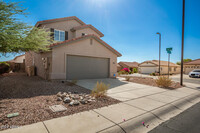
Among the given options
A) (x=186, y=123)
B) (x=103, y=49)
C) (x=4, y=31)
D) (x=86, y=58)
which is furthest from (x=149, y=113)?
(x=103, y=49)

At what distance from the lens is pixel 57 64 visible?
9.91 metres

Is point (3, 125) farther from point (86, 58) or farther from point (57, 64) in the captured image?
point (86, 58)

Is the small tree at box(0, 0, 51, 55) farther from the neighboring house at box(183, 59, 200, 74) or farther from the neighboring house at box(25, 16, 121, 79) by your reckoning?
the neighboring house at box(183, 59, 200, 74)

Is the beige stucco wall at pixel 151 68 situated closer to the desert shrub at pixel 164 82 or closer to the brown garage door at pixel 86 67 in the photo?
the brown garage door at pixel 86 67


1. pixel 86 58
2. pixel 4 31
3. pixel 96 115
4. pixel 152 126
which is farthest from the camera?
pixel 86 58

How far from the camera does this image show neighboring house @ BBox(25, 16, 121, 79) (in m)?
9.99

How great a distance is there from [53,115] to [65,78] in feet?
22.6

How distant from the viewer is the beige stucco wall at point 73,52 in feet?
32.2

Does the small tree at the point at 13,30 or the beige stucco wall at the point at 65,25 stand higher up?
the beige stucco wall at the point at 65,25

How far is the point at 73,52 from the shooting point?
10.7 meters

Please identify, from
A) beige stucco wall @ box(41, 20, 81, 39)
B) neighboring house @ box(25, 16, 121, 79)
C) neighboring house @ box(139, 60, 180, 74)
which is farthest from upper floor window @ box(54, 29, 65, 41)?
neighboring house @ box(139, 60, 180, 74)

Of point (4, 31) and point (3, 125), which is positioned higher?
point (4, 31)

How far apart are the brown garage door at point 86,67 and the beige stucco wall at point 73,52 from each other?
1.50ft

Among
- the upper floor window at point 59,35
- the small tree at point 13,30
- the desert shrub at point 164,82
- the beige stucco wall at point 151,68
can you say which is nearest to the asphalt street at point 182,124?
the desert shrub at point 164,82
